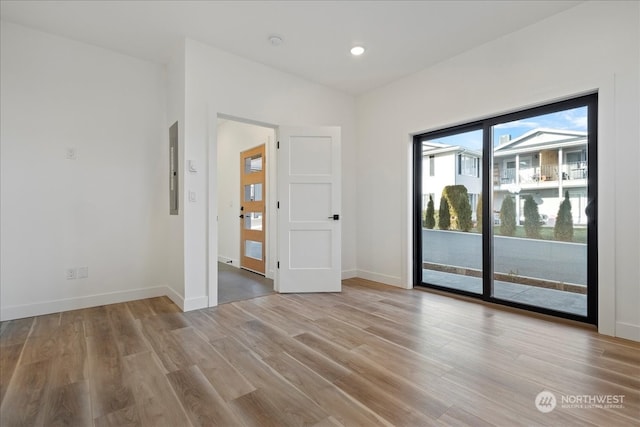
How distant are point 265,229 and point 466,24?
145 inches

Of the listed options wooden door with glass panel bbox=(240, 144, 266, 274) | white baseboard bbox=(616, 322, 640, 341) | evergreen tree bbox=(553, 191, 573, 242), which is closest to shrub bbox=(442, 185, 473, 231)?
evergreen tree bbox=(553, 191, 573, 242)

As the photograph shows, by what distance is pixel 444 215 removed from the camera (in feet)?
12.8

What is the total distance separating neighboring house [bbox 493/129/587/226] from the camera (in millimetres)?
2793

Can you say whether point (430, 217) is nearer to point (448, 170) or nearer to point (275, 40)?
point (448, 170)

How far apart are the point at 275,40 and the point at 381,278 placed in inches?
131

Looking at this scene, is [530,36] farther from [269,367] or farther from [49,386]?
[49,386]

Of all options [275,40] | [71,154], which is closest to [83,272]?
[71,154]

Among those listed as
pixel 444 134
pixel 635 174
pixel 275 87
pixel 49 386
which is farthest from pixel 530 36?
pixel 49 386

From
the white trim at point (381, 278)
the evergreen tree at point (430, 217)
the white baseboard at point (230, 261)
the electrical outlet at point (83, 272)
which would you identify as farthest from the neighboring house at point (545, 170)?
the electrical outlet at point (83, 272)

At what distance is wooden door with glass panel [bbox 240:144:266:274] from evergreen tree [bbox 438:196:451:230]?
2662 millimetres

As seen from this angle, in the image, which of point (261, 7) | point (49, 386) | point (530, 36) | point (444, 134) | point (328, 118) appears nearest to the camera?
point (49, 386)

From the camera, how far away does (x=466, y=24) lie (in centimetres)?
295

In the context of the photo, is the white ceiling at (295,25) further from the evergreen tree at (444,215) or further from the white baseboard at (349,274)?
the white baseboard at (349,274)

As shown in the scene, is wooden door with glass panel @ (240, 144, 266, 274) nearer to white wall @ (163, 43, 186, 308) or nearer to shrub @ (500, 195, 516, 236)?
white wall @ (163, 43, 186, 308)
